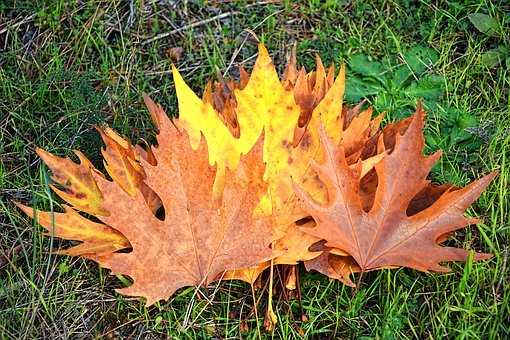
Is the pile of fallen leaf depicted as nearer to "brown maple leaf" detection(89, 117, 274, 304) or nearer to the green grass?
"brown maple leaf" detection(89, 117, 274, 304)

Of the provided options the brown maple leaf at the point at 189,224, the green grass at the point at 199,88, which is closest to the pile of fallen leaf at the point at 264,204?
the brown maple leaf at the point at 189,224

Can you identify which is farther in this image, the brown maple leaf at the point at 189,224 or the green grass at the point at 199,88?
the green grass at the point at 199,88

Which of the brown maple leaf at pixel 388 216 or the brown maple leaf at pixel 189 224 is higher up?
the brown maple leaf at pixel 189 224

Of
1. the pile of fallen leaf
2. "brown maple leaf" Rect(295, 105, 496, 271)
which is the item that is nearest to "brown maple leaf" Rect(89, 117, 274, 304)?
the pile of fallen leaf

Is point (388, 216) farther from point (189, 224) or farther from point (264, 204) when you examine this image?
A: point (189, 224)

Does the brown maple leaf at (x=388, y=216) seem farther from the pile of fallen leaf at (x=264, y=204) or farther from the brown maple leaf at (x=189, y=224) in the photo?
the brown maple leaf at (x=189, y=224)

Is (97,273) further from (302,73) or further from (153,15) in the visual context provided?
(153,15)
